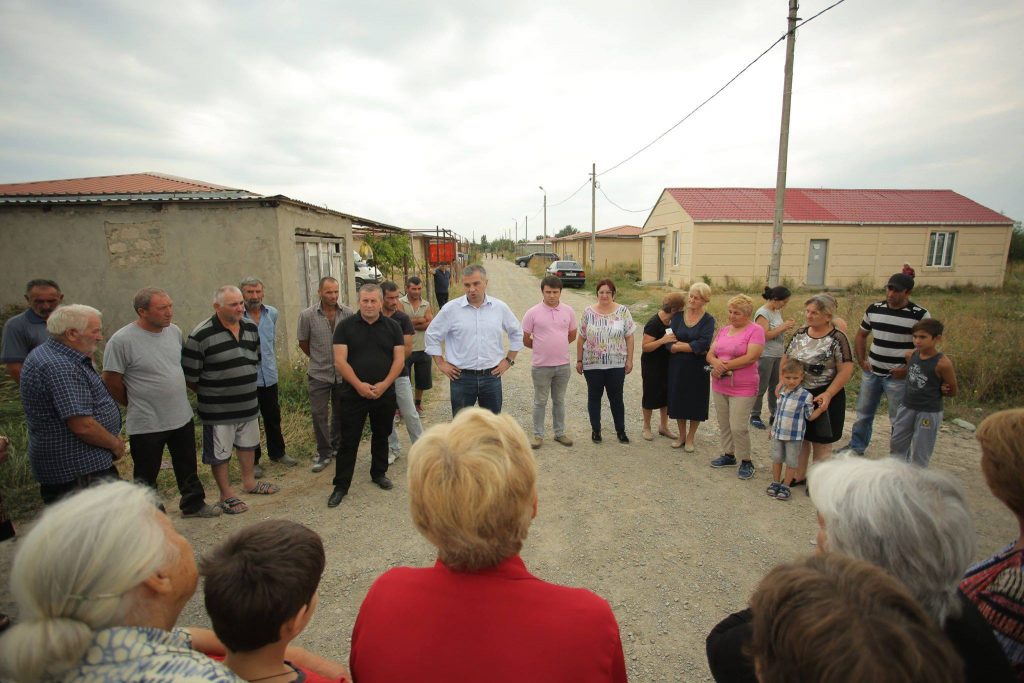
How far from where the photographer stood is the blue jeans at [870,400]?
441 cm

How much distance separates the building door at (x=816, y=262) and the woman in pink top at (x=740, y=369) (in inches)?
736

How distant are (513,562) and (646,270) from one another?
25709 millimetres

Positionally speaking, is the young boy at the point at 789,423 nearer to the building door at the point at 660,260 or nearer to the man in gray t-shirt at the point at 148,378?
the man in gray t-shirt at the point at 148,378

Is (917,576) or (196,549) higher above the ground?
(917,576)

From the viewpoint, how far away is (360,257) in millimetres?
27688

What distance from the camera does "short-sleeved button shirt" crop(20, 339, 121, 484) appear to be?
110 inches

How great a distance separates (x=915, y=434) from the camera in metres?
4.05

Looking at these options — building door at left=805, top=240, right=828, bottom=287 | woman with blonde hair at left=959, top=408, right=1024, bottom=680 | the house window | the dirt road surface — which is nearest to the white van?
the dirt road surface

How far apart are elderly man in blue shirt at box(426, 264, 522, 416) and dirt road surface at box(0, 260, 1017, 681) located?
92 cm

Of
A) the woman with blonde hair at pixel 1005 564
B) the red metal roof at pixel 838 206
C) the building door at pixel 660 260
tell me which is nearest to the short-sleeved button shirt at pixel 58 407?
the woman with blonde hair at pixel 1005 564

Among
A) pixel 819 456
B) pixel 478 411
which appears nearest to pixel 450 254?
pixel 819 456

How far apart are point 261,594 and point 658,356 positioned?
4.52 meters

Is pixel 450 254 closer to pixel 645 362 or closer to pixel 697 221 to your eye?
pixel 697 221

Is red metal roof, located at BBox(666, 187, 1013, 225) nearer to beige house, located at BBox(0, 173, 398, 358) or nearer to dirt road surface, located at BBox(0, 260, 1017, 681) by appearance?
beige house, located at BBox(0, 173, 398, 358)
